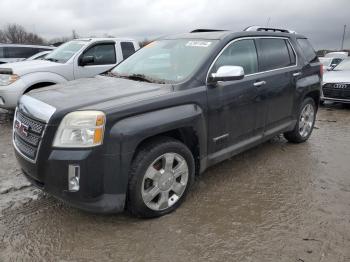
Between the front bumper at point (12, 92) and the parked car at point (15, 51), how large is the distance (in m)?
6.01

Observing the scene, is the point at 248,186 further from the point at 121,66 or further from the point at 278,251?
the point at 121,66

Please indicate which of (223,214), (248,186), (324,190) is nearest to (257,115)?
(248,186)

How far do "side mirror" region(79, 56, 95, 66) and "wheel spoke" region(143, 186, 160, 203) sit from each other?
4.83 m

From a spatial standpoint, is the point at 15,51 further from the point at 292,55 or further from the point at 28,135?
the point at 28,135

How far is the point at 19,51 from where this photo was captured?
12266 mm

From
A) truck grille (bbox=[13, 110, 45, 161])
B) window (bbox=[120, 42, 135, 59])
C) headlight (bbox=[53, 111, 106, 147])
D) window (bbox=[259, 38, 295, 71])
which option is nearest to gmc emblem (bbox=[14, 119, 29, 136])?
truck grille (bbox=[13, 110, 45, 161])

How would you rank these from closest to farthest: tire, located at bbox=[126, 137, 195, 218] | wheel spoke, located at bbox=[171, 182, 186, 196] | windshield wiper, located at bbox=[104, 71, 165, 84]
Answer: tire, located at bbox=[126, 137, 195, 218] → wheel spoke, located at bbox=[171, 182, 186, 196] → windshield wiper, located at bbox=[104, 71, 165, 84]

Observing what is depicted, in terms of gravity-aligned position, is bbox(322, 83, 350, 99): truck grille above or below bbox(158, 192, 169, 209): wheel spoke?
above

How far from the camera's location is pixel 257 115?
13.8 ft

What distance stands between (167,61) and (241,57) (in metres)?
0.90

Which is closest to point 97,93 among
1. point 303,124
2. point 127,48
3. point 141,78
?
point 141,78

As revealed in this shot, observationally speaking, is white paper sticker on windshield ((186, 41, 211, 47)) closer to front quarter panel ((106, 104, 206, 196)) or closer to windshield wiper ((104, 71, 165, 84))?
windshield wiper ((104, 71, 165, 84))

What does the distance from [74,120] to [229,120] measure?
175 centimetres

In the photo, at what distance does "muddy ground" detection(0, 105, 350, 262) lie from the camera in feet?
9.04
